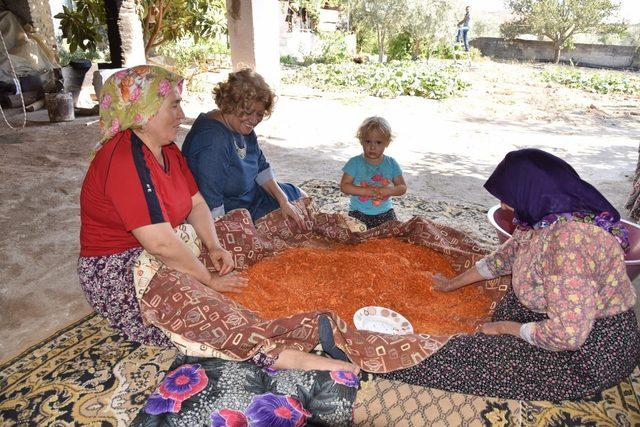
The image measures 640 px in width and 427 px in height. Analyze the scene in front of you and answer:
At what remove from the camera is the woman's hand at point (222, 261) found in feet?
7.18

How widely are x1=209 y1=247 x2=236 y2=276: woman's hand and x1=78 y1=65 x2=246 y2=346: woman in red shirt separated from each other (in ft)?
0.37

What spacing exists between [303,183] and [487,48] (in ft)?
52.0

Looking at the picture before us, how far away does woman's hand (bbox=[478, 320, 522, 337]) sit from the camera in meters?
1.73

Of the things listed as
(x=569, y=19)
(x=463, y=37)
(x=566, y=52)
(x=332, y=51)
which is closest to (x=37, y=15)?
(x=332, y=51)

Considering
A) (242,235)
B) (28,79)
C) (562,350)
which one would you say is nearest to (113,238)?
(242,235)

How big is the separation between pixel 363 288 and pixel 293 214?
79 centimetres

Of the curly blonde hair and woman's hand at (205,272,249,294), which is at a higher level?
the curly blonde hair

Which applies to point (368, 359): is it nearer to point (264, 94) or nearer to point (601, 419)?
point (601, 419)

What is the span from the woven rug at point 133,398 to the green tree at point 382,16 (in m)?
13.0

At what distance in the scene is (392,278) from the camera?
2305 millimetres

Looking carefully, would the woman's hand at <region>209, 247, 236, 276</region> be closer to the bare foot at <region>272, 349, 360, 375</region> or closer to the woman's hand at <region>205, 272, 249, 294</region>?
the woman's hand at <region>205, 272, 249, 294</region>

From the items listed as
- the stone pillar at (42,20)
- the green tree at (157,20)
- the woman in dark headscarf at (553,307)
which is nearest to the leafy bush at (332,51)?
the green tree at (157,20)

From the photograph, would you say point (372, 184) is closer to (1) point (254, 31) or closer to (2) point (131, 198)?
(2) point (131, 198)

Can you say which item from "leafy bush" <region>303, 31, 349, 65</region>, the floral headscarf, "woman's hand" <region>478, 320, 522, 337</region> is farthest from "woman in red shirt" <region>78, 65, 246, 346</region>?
"leafy bush" <region>303, 31, 349, 65</region>
